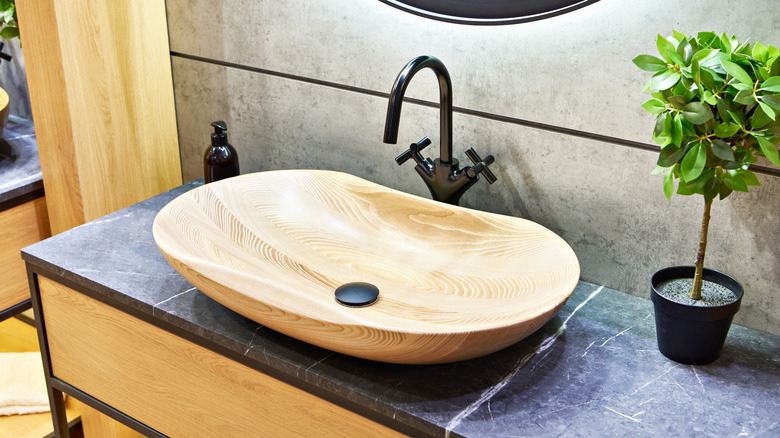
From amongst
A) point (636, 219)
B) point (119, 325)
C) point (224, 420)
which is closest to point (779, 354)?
point (636, 219)

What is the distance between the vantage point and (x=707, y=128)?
34.9 inches

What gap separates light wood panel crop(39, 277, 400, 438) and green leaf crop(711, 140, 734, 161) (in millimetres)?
535

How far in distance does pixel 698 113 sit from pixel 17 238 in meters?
1.41

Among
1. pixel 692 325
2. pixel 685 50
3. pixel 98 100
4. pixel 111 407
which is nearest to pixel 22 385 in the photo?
pixel 111 407

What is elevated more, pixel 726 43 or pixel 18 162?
pixel 726 43

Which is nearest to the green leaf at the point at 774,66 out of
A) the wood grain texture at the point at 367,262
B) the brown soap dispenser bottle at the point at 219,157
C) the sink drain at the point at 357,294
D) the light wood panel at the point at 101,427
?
the wood grain texture at the point at 367,262

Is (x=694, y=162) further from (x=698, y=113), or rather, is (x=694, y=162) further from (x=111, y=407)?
(x=111, y=407)

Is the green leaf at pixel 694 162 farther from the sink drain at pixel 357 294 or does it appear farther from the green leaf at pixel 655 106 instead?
the sink drain at pixel 357 294

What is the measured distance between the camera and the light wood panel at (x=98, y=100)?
1360mm

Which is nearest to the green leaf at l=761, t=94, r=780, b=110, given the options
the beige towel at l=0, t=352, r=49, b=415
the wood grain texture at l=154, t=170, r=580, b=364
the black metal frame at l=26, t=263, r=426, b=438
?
the wood grain texture at l=154, t=170, r=580, b=364

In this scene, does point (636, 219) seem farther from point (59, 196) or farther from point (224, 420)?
point (59, 196)

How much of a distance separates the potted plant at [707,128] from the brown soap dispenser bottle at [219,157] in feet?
2.63

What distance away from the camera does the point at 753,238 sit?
1050 mm

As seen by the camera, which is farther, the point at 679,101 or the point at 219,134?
the point at 219,134
